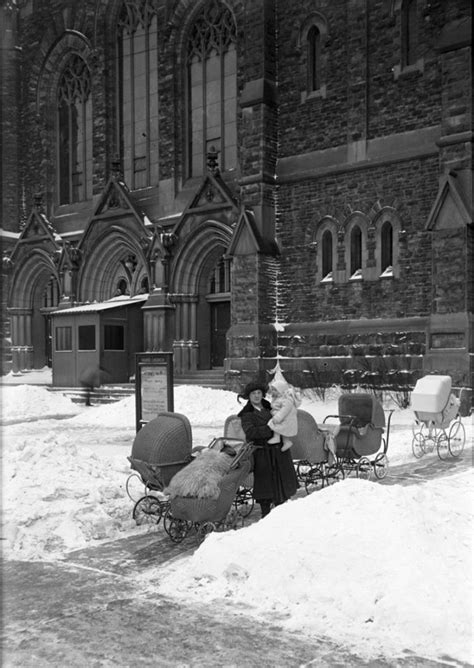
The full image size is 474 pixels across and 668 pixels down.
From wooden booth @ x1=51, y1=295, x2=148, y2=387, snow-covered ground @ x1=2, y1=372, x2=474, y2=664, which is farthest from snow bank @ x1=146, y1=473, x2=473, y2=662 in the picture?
wooden booth @ x1=51, y1=295, x2=148, y2=387

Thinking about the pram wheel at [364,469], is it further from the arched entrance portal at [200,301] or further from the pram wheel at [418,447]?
the arched entrance portal at [200,301]

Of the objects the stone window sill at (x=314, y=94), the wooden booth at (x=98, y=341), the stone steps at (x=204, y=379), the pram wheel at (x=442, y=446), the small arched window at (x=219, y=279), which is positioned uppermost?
the stone window sill at (x=314, y=94)

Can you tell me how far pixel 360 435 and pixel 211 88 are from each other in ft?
64.9

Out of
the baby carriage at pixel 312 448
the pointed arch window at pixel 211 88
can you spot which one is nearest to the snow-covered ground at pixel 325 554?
the baby carriage at pixel 312 448

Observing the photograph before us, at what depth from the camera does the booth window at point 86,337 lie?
26.8 metres

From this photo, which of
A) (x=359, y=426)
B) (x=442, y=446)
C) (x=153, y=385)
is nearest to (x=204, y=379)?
(x=153, y=385)

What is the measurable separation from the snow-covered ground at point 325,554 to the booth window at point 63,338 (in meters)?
18.4

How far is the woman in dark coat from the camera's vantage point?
7.65 meters

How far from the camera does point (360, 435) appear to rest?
10.8 metres

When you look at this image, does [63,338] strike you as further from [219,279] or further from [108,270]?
[219,279]

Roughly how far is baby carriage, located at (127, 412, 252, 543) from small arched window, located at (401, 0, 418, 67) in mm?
16733

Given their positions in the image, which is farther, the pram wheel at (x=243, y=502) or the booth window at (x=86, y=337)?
the booth window at (x=86, y=337)

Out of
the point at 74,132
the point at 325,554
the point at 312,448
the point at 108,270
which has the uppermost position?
the point at 74,132

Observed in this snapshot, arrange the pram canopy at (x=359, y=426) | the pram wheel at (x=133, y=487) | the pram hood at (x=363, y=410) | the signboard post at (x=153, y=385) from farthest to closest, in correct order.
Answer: the signboard post at (x=153, y=385) → the pram hood at (x=363, y=410) → the pram canopy at (x=359, y=426) → the pram wheel at (x=133, y=487)
